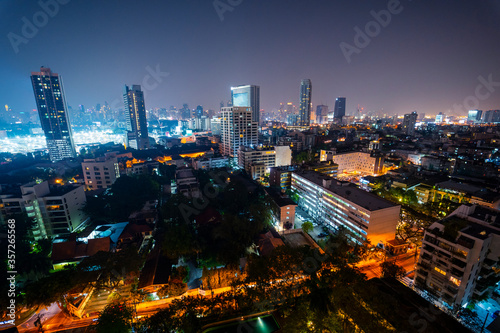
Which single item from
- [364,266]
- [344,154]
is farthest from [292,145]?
[364,266]

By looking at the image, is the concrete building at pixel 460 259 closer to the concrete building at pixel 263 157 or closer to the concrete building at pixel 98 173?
the concrete building at pixel 263 157

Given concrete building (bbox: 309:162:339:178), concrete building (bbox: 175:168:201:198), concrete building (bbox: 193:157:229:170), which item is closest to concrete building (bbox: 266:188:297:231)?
concrete building (bbox: 175:168:201:198)

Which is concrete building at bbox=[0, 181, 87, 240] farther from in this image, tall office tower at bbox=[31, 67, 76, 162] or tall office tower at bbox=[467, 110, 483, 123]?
tall office tower at bbox=[467, 110, 483, 123]

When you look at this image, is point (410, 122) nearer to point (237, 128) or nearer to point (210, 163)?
point (237, 128)

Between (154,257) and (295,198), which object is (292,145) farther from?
(154,257)

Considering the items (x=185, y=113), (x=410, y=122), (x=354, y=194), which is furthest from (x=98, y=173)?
(x=185, y=113)
